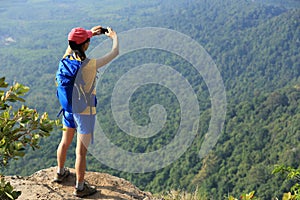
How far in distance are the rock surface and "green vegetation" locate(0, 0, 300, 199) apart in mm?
1400

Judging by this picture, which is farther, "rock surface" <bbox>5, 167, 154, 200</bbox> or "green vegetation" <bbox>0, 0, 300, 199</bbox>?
"green vegetation" <bbox>0, 0, 300, 199</bbox>

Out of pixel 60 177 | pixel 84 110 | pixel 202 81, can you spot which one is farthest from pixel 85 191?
pixel 202 81

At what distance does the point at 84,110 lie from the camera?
294 cm

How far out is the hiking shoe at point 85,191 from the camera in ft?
10.2

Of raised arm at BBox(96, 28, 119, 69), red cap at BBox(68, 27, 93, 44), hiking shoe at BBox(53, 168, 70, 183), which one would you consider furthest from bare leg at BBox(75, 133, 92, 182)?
red cap at BBox(68, 27, 93, 44)

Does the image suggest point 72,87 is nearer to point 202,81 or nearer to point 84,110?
point 84,110

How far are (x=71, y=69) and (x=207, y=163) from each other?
108 ft

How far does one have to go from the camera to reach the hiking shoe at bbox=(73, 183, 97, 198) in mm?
3113

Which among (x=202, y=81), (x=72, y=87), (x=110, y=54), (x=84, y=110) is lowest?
(x=202, y=81)

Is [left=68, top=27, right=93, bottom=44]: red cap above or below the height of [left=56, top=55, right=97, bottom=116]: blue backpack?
above

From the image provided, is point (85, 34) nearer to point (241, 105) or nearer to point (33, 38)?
point (241, 105)

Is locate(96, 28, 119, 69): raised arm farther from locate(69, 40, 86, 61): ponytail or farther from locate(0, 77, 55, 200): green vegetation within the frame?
locate(0, 77, 55, 200): green vegetation

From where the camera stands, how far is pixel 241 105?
46844mm

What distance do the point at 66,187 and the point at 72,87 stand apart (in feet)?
3.19
